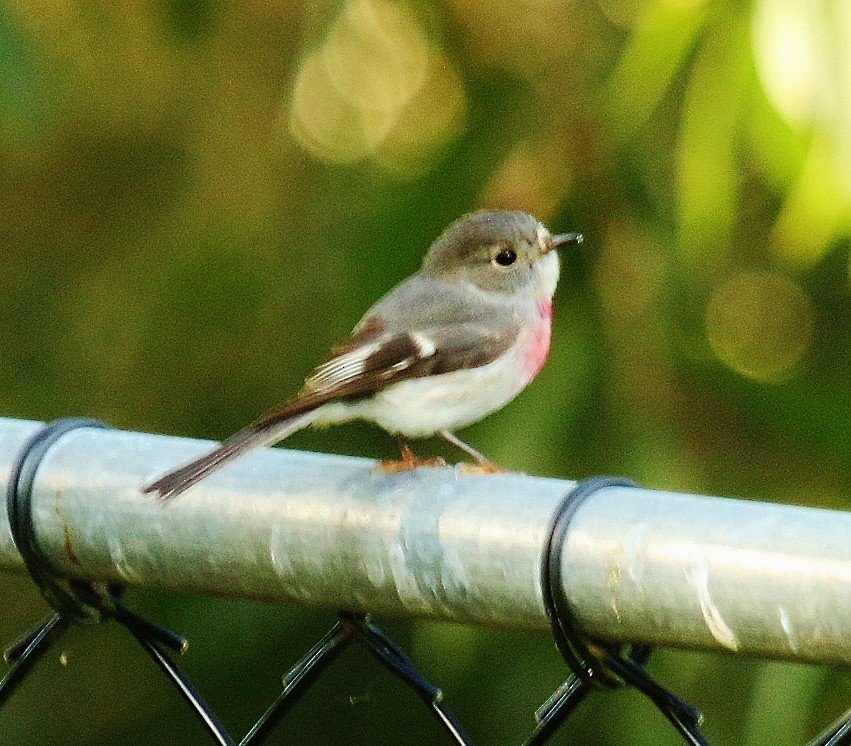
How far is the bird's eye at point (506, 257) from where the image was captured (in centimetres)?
200

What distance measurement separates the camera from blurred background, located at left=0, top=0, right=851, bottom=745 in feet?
7.55

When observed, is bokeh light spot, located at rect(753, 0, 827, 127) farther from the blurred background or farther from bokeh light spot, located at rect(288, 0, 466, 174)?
bokeh light spot, located at rect(288, 0, 466, 174)

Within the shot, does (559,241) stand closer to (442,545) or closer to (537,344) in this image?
(537,344)

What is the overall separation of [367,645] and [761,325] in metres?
1.60

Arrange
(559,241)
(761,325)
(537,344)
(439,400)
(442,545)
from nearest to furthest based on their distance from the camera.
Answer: (442,545), (439,400), (537,344), (559,241), (761,325)

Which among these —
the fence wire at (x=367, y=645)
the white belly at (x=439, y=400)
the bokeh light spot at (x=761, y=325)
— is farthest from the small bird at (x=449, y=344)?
the bokeh light spot at (x=761, y=325)

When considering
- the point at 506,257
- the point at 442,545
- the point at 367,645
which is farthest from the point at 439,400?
the point at 442,545

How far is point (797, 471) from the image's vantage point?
2.41m

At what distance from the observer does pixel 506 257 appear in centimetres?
201

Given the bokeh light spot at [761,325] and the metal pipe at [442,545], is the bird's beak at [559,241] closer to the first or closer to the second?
the bokeh light spot at [761,325]

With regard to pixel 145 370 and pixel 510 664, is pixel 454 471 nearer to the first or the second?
pixel 510 664

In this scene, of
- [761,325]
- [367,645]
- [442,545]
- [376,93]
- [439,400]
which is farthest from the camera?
[376,93]

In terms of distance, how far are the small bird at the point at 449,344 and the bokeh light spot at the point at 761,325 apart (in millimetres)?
521

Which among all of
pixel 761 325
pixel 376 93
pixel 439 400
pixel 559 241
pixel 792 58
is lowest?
pixel 761 325
